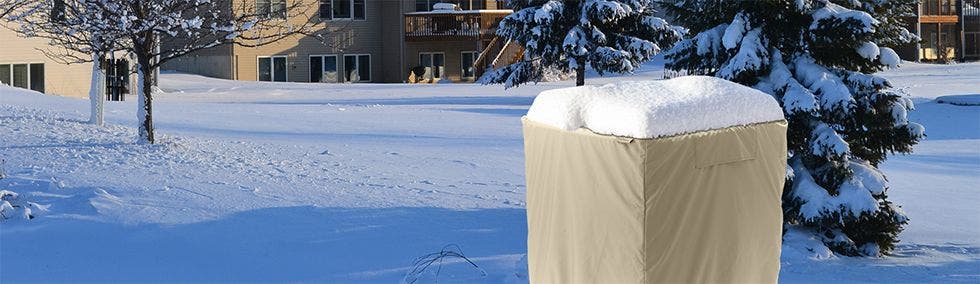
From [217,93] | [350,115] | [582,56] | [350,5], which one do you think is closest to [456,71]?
[350,5]

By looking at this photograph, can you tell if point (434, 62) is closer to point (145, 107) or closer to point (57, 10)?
point (57, 10)

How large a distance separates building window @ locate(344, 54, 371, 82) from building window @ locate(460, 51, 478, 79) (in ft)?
12.2

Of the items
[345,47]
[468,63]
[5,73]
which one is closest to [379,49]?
[345,47]

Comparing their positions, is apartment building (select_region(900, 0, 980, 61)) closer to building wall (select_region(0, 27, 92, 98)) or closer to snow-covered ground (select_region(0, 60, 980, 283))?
snow-covered ground (select_region(0, 60, 980, 283))

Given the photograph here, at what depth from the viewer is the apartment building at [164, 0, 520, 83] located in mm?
44469

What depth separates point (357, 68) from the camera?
153ft

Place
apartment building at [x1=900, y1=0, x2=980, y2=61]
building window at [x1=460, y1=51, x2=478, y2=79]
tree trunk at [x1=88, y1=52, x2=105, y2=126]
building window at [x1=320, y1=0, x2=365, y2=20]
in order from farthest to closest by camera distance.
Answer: apartment building at [x1=900, y1=0, x2=980, y2=61], building window at [x1=460, y1=51, x2=478, y2=79], building window at [x1=320, y1=0, x2=365, y2=20], tree trunk at [x1=88, y1=52, x2=105, y2=126]

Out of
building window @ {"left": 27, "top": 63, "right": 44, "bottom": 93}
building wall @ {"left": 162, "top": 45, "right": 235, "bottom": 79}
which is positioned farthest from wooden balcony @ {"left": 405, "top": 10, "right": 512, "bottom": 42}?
building window @ {"left": 27, "top": 63, "right": 44, "bottom": 93}

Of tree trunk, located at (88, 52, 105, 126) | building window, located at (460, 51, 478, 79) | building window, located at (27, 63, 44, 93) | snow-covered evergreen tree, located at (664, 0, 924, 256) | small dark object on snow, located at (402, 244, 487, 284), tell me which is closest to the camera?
small dark object on snow, located at (402, 244, 487, 284)

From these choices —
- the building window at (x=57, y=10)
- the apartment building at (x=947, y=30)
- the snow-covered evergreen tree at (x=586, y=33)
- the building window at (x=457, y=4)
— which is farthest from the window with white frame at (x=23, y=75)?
the apartment building at (x=947, y=30)

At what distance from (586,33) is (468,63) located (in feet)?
64.4

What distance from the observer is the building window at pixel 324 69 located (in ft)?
150

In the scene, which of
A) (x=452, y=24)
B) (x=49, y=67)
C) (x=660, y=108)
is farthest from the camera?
(x=452, y=24)

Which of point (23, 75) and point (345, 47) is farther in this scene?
point (345, 47)
